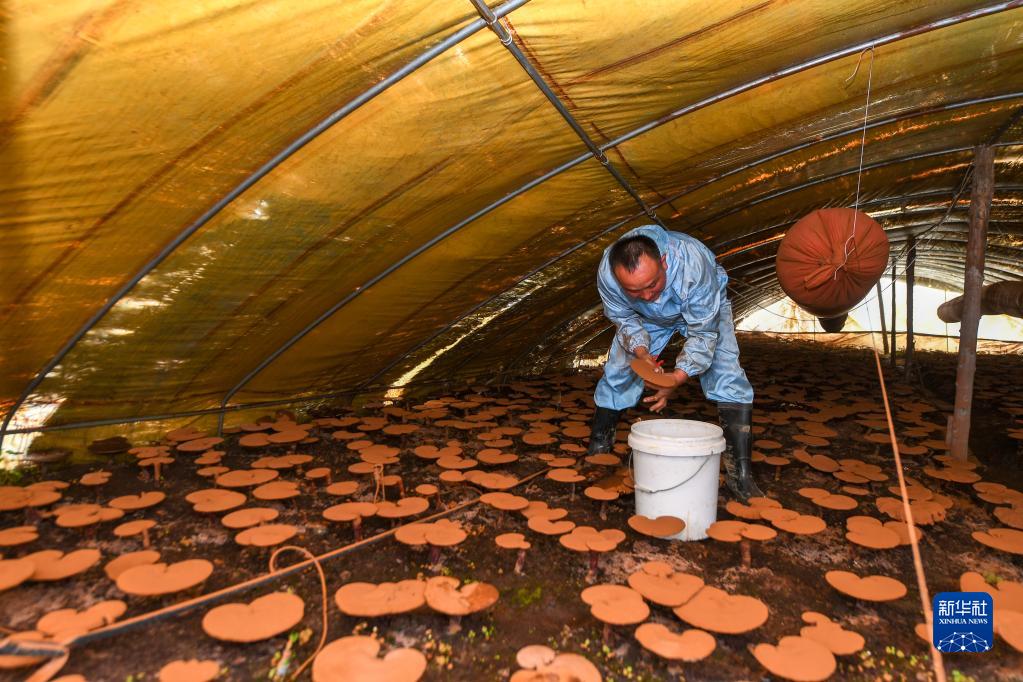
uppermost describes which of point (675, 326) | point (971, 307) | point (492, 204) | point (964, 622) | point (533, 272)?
point (492, 204)

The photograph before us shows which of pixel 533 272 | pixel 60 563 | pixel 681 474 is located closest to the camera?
pixel 60 563

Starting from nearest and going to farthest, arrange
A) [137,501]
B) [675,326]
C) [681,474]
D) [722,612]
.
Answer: [722,612] → [681,474] → [137,501] → [675,326]

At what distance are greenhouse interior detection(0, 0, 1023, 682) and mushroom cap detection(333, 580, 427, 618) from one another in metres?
0.02

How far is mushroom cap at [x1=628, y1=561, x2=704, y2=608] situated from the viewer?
192 centimetres

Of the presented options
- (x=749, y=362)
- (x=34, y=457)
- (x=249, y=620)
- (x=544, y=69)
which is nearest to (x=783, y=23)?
(x=544, y=69)

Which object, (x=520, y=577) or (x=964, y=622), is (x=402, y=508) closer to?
(x=520, y=577)

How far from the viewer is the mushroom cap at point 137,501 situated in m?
2.72

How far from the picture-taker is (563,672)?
161 centimetres

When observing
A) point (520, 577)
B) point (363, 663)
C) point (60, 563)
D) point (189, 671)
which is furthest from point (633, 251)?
point (60, 563)

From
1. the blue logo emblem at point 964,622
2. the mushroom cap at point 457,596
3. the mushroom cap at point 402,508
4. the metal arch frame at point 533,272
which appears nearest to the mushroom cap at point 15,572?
the mushroom cap at point 402,508

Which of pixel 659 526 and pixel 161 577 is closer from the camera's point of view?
→ pixel 161 577

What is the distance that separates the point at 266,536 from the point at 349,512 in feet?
1.12

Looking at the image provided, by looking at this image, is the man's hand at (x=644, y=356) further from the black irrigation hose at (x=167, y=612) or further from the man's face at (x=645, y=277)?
the black irrigation hose at (x=167, y=612)

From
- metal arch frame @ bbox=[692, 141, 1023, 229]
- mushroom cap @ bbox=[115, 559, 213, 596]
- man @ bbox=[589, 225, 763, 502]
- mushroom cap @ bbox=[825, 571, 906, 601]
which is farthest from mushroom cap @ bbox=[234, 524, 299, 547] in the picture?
metal arch frame @ bbox=[692, 141, 1023, 229]
